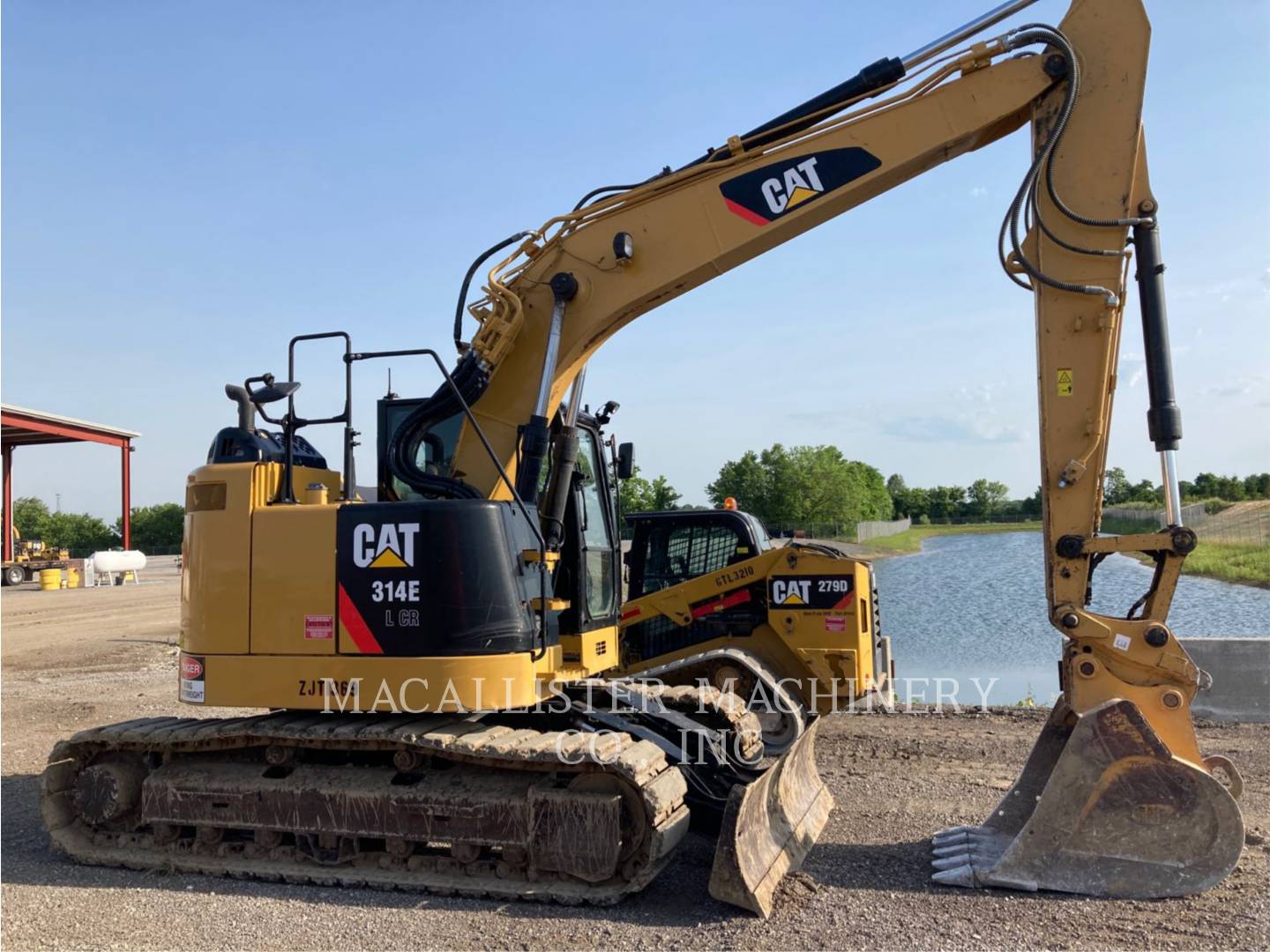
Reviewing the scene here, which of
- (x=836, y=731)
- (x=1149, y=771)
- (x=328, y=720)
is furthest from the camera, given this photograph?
(x=836, y=731)

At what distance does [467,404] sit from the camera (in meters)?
6.20

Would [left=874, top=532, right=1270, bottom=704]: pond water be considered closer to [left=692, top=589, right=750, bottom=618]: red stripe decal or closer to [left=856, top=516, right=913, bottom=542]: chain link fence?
[left=692, top=589, right=750, bottom=618]: red stripe decal

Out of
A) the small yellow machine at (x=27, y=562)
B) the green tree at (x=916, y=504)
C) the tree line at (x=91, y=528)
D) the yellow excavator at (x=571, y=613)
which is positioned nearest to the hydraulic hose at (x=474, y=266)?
the yellow excavator at (x=571, y=613)

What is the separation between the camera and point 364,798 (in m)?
5.68

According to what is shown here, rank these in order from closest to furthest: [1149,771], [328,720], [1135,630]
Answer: [1149,771], [1135,630], [328,720]

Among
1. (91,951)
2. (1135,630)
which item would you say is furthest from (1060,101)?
(91,951)

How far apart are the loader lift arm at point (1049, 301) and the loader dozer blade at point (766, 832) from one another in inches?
34.1

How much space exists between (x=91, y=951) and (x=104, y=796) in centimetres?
166

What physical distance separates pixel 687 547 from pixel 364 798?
5.51 metres

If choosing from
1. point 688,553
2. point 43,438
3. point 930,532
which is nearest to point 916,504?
point 930,532

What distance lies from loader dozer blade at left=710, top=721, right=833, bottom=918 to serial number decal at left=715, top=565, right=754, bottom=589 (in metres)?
3.48

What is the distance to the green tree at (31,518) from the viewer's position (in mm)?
94812

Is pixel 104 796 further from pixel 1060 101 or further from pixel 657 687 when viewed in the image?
pixel 1060 101

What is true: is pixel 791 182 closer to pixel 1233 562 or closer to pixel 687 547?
pixel 687 547
